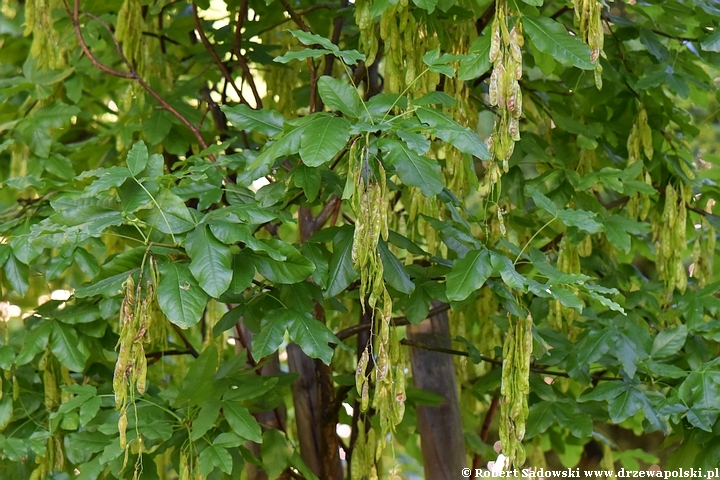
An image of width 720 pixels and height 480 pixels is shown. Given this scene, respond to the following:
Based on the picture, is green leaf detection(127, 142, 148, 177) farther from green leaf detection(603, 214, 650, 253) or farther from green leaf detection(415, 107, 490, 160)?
green leaf detection(603, 214, 650, 253)

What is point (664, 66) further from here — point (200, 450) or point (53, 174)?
point (53, 174)

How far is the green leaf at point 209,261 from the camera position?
1.26 m

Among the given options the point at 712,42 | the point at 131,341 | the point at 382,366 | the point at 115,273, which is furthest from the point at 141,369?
the point at 712,42

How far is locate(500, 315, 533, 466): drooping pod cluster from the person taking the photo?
1.42 metres

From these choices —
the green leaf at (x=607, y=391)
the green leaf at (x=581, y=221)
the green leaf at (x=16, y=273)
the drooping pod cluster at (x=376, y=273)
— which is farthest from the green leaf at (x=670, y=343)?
the green leaf at (x=16, y=273)

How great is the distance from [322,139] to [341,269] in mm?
271

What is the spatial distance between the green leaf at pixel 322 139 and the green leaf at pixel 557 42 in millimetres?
347

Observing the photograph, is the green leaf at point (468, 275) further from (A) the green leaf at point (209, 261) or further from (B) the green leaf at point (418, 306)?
(A) the green leaf at point (209, 261)

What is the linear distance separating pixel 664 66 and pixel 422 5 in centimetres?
81

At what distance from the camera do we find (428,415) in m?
2.06

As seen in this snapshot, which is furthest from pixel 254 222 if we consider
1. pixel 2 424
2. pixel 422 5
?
pixel 2 424

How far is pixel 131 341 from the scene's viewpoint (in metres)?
1.26

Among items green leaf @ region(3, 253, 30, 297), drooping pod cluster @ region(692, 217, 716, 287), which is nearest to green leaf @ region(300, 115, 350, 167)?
green leaf @ region(3, 253, 30, 297)

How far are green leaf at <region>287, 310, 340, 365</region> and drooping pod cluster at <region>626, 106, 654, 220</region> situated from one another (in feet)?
2.80
